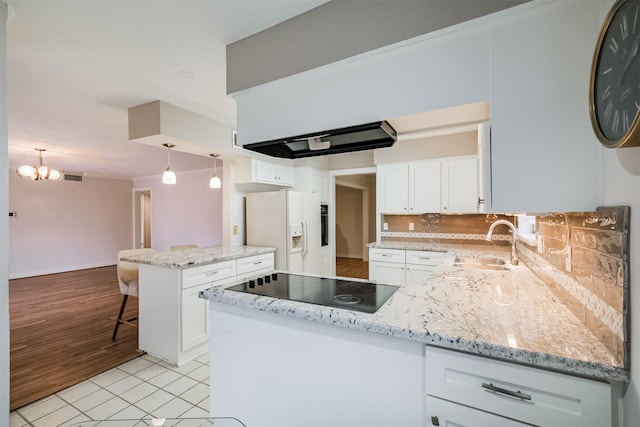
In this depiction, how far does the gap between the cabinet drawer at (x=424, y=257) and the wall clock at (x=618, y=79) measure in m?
2.69

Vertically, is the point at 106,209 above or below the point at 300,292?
above

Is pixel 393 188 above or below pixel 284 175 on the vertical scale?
below

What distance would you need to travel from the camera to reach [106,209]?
7340 millimetres

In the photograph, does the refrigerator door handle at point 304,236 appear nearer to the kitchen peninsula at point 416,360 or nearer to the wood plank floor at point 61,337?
the wood plank floor at point 61,337

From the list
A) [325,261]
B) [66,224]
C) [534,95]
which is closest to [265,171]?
[325,261]

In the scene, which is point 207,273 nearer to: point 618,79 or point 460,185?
point 618,79

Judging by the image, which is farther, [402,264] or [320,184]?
[320,184]

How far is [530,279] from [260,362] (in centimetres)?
170

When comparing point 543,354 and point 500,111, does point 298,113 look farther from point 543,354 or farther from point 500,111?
point 543,354

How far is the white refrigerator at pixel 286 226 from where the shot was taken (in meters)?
3.70

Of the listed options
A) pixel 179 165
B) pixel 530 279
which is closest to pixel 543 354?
pixel 530 279

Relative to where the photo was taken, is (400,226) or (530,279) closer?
(530,279)

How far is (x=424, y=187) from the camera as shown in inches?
154

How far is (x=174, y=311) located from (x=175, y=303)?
81 millimetres
